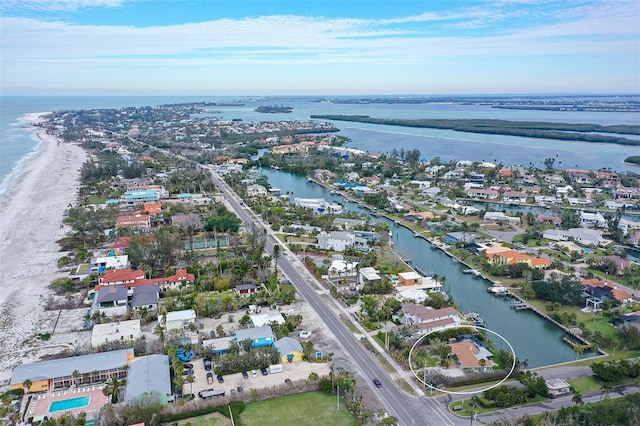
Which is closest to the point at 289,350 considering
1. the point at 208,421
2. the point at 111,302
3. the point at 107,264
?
the point at 208,421

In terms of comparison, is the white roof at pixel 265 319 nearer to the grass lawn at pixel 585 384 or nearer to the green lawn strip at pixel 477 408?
the green lawn strip at pixel 477 408

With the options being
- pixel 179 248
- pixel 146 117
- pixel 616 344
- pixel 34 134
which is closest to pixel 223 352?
pixel 179 248

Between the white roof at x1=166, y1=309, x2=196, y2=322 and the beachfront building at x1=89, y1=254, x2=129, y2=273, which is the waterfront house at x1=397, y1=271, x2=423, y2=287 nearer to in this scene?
the white roof at x1=166, y1=309, x2=196, y2=322

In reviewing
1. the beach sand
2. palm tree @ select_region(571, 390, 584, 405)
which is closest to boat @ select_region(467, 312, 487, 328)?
palm tree @ select_region(571, 390, 584, 405)

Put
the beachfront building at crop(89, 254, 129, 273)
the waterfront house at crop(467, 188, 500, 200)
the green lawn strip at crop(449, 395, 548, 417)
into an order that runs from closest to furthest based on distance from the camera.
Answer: the green lawn strip at crop(449, 395, 548, 417) → the beachfront building at crop(89, 254, 129, 273) → the waterfront house at crop(467, 188, 500, 200)

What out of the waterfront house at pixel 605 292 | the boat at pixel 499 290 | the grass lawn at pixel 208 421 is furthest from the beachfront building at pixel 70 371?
the waterfront house at pixel 605 292
